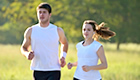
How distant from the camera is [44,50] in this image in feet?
15.8

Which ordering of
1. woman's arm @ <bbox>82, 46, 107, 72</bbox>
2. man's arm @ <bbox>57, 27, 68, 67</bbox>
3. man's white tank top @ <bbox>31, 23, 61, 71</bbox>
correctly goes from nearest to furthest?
woman's arm @ <bbox>82, 46, 107, 72</bbox> → man's white tank top @ <bbox>31, 23, 61, 71</bbox> → man's arm @ <bbox>57, 27, 68, 67</bbox>

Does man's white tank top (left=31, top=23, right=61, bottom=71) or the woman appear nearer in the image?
the woman

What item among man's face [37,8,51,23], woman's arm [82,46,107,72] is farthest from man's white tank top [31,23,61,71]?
woman's arm [82,46,107,72]

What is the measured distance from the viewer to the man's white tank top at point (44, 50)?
189 inches

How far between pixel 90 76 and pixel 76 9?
1948 centimetres

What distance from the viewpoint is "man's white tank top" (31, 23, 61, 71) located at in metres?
4.81

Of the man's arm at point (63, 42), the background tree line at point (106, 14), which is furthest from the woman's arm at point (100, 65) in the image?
the background tree line at point (106, 14)

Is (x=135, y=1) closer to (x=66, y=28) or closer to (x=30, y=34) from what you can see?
(x=66, y=28)

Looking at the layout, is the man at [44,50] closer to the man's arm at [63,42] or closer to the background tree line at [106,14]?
the man's arm at [63,42]

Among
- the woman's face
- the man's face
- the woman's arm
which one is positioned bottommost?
the woman's arm

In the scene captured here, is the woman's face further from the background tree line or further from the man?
the background tree line

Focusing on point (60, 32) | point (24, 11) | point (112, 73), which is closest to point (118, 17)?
point (24, 11)

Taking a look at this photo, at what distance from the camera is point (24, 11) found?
28.1m

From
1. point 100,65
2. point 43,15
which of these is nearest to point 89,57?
point 100,65
